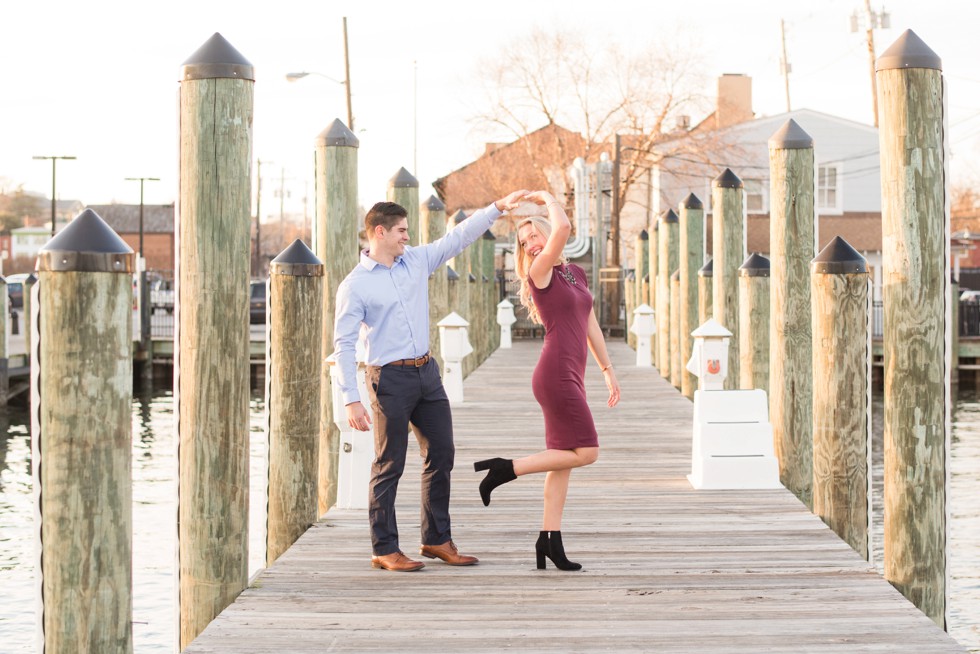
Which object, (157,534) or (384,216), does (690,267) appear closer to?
(157,534)

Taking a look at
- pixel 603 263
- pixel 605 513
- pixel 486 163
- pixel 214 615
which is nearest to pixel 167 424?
pixel 603 263

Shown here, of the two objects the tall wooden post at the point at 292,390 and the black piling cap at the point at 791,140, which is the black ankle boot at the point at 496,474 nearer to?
the tall wooden post at the point at 292,390

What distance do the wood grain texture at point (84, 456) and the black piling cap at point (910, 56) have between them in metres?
3.61

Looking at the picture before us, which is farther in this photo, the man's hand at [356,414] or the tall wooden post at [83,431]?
the man's hand at [356,414]

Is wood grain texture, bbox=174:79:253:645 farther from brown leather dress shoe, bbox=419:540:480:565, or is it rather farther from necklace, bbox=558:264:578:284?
necklace, bbox=558:264:578:284

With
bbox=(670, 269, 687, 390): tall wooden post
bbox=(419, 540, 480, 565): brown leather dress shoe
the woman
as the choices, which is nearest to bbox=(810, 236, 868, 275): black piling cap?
the woman

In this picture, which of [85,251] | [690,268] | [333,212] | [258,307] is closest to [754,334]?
[333,212]

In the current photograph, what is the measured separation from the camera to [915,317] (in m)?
6.31

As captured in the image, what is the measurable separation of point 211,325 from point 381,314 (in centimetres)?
88

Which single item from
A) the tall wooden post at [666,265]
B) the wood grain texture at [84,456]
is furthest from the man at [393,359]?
the tall wooden post at [666,265]

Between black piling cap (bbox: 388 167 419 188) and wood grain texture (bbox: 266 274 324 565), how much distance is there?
5298 mm

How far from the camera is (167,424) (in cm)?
2555

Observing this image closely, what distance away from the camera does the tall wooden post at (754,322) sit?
410 inches

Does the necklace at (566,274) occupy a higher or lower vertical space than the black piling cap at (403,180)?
lower
